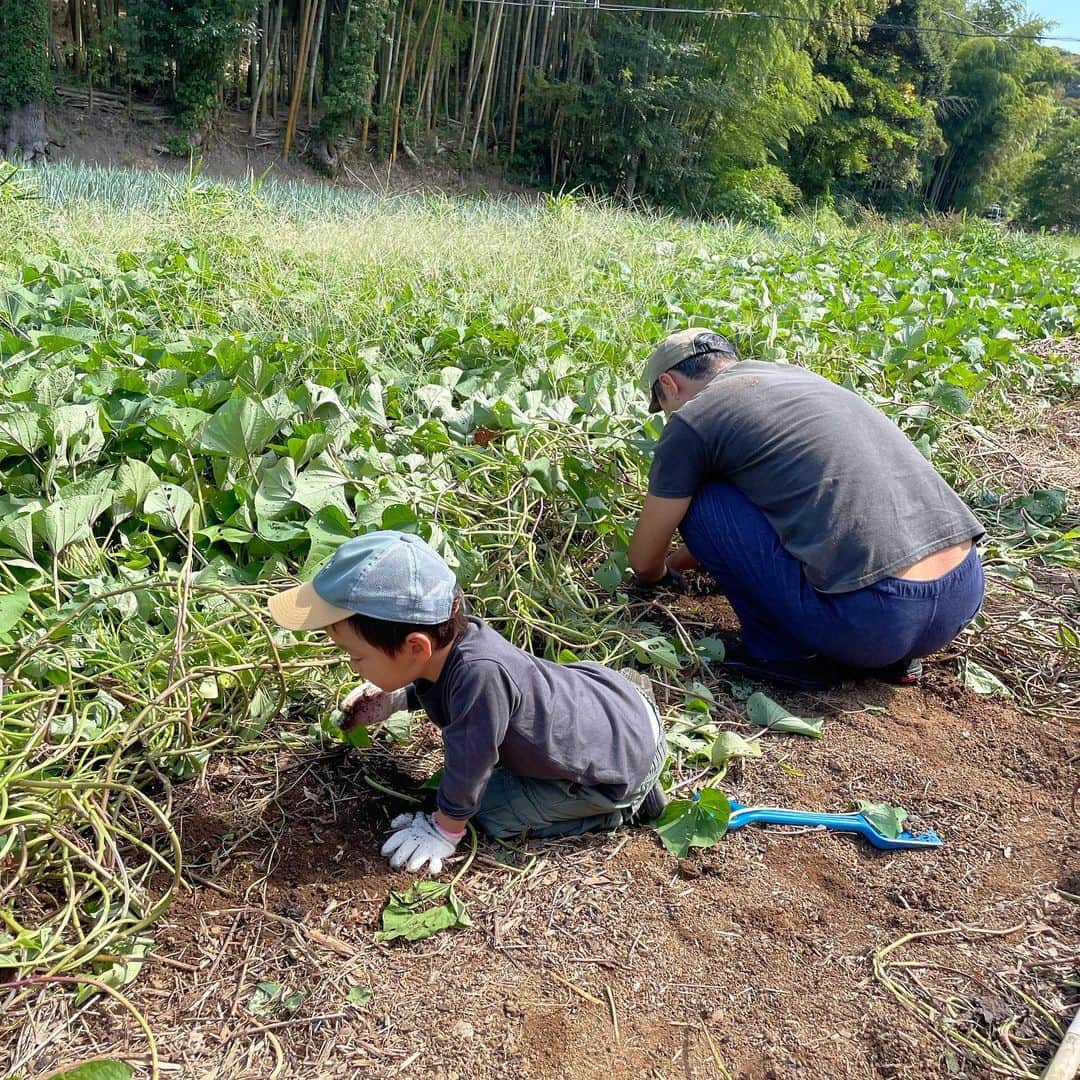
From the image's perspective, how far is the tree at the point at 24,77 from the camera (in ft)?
32.2

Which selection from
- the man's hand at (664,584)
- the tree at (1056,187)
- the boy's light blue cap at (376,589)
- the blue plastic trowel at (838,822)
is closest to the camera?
the boy's light blue cap at (376,589)

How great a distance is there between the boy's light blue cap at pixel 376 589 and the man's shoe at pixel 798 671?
1057mm

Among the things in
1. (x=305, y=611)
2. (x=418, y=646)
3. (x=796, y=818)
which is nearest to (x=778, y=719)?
(x=796, y=818)

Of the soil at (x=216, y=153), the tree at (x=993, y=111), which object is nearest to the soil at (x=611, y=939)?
the soil at (x=216, y=153)

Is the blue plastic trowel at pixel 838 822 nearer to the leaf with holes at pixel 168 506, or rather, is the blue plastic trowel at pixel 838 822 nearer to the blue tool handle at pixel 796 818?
the blue tool handle at pixel 796 818

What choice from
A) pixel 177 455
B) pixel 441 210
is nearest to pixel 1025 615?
pixel 177 455

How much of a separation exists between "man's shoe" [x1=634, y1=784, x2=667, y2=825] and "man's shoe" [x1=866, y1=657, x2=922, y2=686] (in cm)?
79

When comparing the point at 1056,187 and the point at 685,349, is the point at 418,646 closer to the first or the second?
the point at 685,349

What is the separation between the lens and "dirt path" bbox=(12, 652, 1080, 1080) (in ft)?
4.63

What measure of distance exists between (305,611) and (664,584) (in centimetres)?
136

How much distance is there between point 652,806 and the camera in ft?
6.08

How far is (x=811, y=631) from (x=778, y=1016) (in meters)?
0.95

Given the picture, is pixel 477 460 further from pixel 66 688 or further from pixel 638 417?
pixel 66 688

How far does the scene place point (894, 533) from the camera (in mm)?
2109
